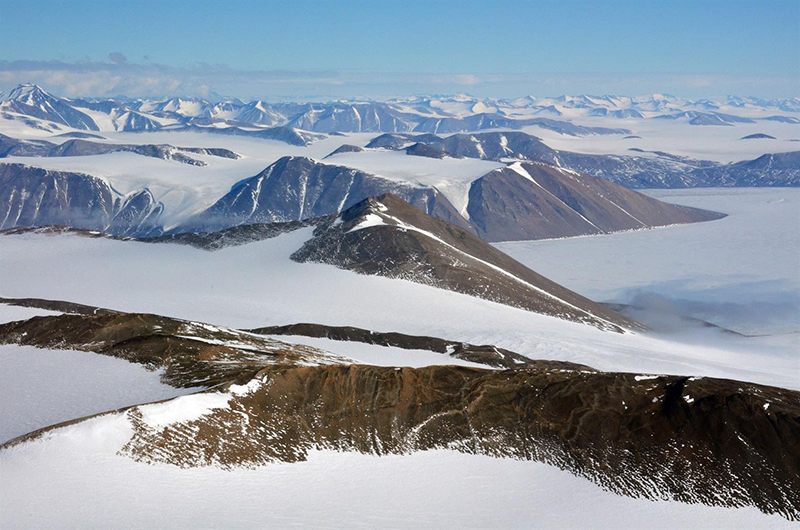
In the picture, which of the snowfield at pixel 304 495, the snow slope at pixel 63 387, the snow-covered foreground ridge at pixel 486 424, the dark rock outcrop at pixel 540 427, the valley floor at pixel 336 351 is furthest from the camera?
the snow slope at pixel 63 387

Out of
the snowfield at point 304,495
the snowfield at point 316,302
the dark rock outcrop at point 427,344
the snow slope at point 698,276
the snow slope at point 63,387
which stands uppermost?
the snowfield at point 304,495

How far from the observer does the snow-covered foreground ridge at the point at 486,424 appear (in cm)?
2614

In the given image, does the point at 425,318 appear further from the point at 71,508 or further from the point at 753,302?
the point at 753,302

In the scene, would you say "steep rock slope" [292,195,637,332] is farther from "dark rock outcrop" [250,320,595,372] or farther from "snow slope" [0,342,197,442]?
"snow slope" [0,342,197,442]

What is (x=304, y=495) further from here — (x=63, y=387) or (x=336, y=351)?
(x=336, y=351)

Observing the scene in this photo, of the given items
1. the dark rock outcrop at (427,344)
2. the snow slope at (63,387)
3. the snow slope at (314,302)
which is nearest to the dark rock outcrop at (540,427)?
the snow slope at (63,387)

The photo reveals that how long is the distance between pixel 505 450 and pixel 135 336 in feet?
87.6

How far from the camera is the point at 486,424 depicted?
3084 cm

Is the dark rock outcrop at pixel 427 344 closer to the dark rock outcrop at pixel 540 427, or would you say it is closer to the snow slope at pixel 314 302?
the snow slope at pixel 314 302

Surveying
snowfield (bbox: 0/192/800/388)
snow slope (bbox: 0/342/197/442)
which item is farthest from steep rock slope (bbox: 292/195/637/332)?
snow slope (bbox: 0/342/197/442)

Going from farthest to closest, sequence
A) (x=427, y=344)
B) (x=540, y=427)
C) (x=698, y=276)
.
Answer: (x=698, y=276) < (x=427, y=344) < (x=540, y=427)

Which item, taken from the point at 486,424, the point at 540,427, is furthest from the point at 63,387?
the point at 540,427

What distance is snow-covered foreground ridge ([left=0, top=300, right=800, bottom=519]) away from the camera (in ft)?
85.8

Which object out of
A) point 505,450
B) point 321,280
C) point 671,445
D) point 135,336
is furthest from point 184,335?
point 321,280
